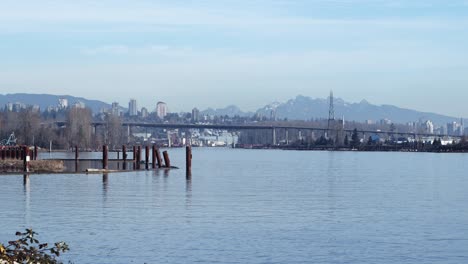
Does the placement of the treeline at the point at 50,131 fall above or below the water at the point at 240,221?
above

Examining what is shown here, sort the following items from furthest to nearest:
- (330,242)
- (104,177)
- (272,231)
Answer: (104,177) → (272,231) → (330,242)

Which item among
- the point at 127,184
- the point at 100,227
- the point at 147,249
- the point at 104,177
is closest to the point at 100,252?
the point at 147,249

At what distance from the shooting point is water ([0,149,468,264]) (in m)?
26.4

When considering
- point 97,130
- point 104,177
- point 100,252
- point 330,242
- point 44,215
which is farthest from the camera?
point 97,130

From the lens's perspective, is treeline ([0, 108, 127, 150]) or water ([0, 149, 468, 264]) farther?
treeline ([0, 108, 127, 150])

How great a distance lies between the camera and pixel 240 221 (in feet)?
111

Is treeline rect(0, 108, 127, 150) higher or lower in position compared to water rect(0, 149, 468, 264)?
higher

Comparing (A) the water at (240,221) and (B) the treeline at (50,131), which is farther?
(B) the treeline at (50,131)

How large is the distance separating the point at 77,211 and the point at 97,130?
163 meters

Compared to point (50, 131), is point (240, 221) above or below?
below

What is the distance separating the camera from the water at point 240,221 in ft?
86.6

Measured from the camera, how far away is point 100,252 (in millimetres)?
26281

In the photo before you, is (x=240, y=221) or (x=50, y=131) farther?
(x=50, y=131)

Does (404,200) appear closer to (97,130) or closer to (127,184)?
(127,184)
